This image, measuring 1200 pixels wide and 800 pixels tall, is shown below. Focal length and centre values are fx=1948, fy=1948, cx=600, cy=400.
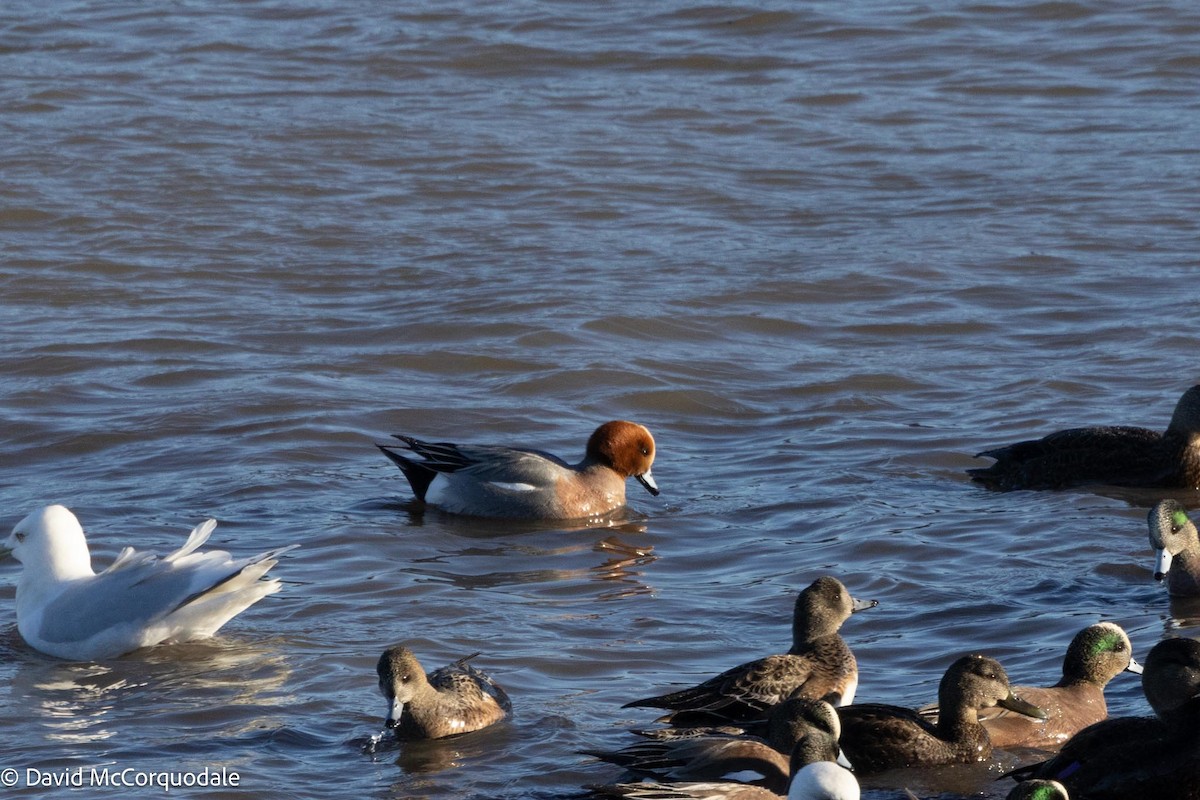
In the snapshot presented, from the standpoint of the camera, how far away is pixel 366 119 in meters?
18.5

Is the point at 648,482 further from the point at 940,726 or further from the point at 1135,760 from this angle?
the point at 1135,760

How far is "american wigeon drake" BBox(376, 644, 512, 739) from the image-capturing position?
6.62 m

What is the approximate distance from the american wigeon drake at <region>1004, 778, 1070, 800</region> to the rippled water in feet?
3.66

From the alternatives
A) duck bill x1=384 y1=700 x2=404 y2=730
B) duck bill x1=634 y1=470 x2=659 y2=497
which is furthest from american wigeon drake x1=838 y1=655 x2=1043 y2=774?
duck bill x1=634 y1=470 x2=659 y2=497

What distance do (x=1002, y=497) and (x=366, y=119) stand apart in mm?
10127

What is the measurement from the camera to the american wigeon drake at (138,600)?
310 inches

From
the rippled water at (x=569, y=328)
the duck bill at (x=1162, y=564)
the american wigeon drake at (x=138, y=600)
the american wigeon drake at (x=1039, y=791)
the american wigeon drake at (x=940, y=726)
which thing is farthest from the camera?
the duck bill at (x=1162, y=564)

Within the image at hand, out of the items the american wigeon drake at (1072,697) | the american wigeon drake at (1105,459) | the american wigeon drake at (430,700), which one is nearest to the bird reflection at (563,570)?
the american wigeon drake at (430,700)

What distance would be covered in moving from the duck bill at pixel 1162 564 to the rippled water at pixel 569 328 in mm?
134

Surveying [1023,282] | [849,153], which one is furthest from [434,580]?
[849,153]

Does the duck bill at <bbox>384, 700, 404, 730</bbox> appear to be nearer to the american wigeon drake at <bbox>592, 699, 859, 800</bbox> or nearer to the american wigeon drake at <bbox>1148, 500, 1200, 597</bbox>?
the american wigeon drake at <bbox>592, 699, 859, 800</bbox>

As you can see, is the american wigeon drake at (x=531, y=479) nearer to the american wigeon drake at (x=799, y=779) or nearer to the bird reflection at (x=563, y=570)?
the bird reflection at (x=563, y=570)

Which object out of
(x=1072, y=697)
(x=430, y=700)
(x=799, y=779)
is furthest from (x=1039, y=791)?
(x=430, y=700)

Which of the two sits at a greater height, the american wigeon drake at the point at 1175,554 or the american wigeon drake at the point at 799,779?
the american wigeon drake at the point at 799,779
